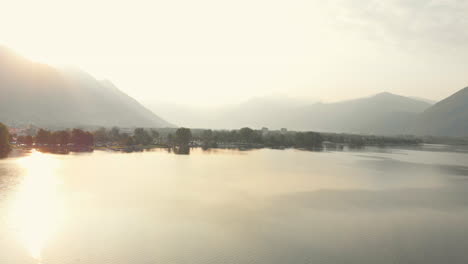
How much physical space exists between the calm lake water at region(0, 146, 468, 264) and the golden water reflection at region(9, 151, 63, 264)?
8 centimetres

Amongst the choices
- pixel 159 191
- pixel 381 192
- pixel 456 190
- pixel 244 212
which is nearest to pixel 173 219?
pixel 244 212

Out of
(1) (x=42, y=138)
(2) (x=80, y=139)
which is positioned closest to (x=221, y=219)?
(2) (x=80, y=139)

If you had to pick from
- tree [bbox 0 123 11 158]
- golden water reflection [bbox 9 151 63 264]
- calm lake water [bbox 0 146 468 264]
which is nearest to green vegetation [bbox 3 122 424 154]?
tree [bbox 0 123 11 158]

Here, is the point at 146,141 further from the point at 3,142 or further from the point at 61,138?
the point at 3,142

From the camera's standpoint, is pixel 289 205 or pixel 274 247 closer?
pixel 274 247

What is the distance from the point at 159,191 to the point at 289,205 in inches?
644

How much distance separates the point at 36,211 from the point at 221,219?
1686 cm

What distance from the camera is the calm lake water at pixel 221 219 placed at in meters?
20.7

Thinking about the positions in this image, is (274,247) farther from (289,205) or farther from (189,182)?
(189,182)

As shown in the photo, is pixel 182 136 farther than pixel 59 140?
Yes

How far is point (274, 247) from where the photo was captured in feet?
72.1

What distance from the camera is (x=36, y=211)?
29172mm

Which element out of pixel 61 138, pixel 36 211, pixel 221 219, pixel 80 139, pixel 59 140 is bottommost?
pixel 221 219

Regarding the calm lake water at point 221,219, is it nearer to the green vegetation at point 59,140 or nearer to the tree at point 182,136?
the green vegetation at point 59,140
